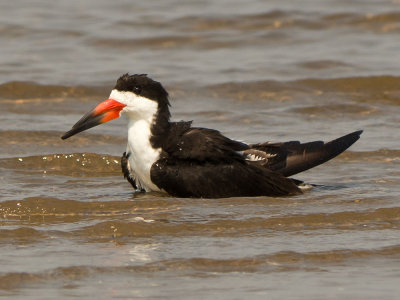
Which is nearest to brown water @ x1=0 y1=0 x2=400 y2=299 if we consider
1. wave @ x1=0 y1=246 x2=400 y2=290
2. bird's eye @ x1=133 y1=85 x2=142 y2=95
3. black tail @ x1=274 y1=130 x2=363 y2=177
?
wave @ x1=0 y1=246 x2=400 y2=290

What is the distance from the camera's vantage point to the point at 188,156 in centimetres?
745

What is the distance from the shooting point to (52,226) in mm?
6859

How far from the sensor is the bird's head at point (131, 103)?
25.3 feet

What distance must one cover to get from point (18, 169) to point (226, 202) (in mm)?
2176

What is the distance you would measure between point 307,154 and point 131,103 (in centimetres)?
140

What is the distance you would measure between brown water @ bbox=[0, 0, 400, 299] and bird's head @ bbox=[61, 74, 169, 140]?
0.59m

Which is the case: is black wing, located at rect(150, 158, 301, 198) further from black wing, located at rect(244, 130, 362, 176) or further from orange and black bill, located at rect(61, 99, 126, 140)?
orange and black bill, located at rect(61, 99, 126, 140)

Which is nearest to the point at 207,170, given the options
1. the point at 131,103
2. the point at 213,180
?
the point at 213,180

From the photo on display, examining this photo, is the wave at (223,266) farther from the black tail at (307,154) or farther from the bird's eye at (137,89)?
the bird's eye at (137,89)

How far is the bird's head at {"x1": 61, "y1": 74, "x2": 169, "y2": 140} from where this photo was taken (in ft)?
25.3

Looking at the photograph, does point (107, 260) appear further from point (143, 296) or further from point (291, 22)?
point (291, 22)

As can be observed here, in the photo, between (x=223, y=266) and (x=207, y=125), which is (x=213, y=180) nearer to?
(x=223, y=266)

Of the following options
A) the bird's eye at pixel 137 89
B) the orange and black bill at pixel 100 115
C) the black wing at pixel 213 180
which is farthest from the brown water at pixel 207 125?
the bird's eye at pixel 137 89

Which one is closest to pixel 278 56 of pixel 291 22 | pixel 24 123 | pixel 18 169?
pixel 291 22
